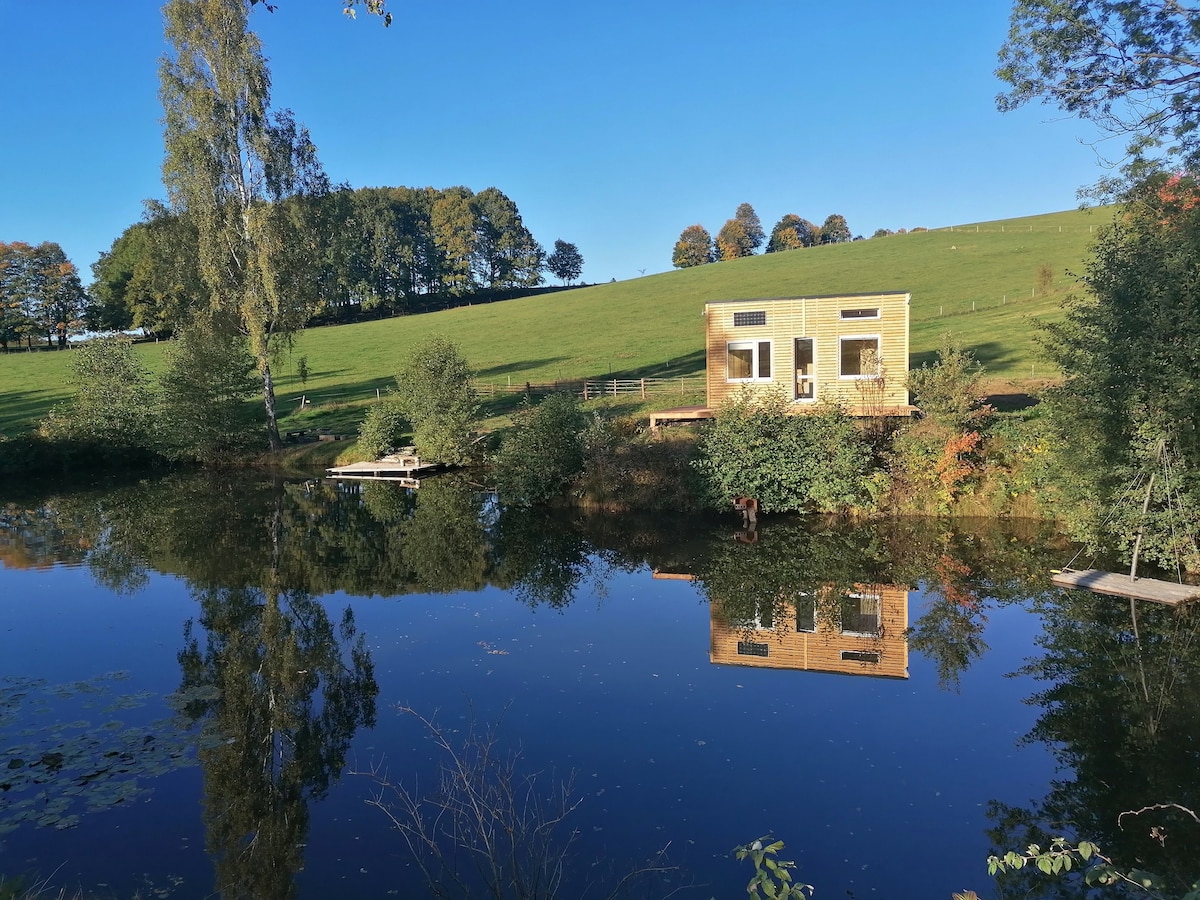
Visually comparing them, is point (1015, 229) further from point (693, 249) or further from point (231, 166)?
point (231, 166)

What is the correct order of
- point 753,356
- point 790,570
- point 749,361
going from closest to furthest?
point 790,570 < point 753,356 < point 749,361

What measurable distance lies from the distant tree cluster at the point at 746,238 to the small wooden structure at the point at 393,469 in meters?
84.3

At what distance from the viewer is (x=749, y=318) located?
2625 centimetres

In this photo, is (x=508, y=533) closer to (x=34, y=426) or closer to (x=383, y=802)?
(x=383, y=802)

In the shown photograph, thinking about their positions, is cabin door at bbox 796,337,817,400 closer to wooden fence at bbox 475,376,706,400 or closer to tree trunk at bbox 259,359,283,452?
wooden fence at bbox 475,376,706,400

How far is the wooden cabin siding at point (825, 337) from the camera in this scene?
25.3 m

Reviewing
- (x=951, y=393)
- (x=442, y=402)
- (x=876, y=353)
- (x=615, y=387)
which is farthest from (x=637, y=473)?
(x=615, y=387)

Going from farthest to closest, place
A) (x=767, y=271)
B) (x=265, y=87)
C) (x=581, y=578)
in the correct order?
(x=767, y=271) < (x=265, y=87) < (x=581, y=578)

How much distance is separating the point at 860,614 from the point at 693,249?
10683 cm

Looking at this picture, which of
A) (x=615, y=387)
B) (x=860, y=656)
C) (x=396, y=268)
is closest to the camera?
(x=860, y=656)

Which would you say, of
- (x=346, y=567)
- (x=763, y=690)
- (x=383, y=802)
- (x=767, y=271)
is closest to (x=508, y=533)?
(x=346, y=567)

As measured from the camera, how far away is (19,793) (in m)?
8.88

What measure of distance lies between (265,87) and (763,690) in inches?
1259

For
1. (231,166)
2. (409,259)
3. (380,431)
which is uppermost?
(409,259)
